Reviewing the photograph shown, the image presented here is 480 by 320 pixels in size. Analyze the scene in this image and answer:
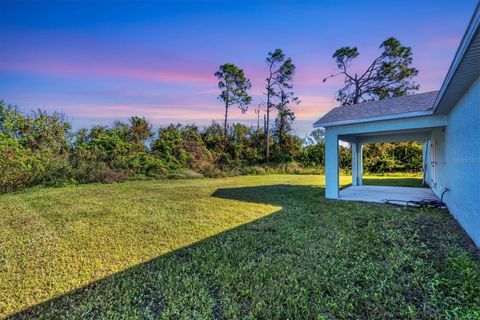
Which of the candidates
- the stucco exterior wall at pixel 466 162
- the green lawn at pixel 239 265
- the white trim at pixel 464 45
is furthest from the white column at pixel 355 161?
the white trim at pixel 464 45

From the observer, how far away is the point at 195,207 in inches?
268

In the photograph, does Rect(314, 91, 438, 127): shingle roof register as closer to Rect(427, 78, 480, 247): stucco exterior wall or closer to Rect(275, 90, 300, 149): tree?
Rect(427, 78, 480, 247): stucco exterior wall

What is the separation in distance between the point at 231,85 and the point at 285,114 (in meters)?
6.69

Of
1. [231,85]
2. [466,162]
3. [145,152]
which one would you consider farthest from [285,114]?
[466,162]

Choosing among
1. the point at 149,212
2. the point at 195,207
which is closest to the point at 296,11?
the point at 195,207

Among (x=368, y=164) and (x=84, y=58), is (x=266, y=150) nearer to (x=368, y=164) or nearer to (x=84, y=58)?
(x=368, y=164)

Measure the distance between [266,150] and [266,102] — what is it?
565cm

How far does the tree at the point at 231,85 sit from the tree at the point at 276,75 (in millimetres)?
2768

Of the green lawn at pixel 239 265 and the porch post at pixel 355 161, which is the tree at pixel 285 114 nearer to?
the porch post at pixel 355 161

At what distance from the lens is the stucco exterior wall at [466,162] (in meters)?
3.70

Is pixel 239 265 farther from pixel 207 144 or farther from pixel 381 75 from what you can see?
pixel 381 75

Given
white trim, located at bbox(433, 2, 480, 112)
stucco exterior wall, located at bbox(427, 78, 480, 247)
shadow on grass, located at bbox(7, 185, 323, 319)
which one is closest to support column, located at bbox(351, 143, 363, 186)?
stucco exterior wall, located at bbox(427, 78, 480, 247)

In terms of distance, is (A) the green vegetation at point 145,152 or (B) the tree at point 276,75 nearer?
(A) the green vegetation at point 145,152

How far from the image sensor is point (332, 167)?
792 cm
